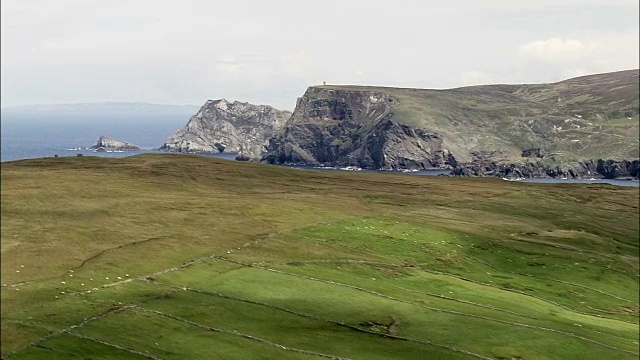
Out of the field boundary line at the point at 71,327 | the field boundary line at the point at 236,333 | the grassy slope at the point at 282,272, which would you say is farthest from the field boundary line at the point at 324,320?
the field boundary line at the point at 71,327

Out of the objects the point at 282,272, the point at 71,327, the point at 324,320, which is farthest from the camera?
the point at 282,272

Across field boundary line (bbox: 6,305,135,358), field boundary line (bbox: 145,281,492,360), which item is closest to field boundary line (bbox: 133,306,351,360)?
field boundary line (bbox: 6,305,135,358)

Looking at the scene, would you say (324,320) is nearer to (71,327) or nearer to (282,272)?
(282,272)

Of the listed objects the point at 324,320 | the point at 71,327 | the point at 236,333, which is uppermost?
the point at 71,327

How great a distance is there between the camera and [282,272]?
74.9m

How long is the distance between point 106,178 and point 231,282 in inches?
1668

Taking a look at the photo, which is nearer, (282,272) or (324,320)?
(324,320)

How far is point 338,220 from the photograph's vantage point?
10375 cm

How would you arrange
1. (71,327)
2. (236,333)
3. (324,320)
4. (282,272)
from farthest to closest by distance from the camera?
1. (282,272)
2. (324,320)
3. (236,333)
4. (71,327)

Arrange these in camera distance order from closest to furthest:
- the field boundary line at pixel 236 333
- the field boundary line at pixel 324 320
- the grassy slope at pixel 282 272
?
the field boundary line at pixel 236 333 < the grassy slope at pixel 282 272 < the field boundary line at pixel 324 320

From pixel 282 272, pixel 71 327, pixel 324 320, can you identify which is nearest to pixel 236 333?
pixel 324 320

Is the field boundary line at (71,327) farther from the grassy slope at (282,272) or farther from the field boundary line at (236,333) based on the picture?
the field boundary line at (236,333)

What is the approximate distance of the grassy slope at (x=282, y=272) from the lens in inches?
2159

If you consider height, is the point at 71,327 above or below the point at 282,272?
above
